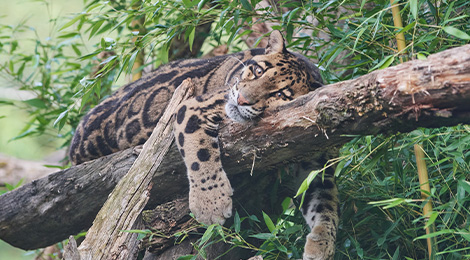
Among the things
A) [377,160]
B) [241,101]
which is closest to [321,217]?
[377,160]

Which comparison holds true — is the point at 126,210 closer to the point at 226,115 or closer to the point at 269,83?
the point at 226,115

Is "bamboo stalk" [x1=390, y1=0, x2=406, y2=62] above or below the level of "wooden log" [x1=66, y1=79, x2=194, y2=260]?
above

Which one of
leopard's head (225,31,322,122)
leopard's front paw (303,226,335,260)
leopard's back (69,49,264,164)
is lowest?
leopard's front paw (303,226,335,260)

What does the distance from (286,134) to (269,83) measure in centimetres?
44

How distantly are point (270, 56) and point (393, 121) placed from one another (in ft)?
3.71

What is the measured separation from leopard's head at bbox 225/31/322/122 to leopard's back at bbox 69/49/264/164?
1.52 feet

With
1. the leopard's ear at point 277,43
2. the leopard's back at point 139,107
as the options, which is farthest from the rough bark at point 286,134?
the leopard's ear at point 277,43

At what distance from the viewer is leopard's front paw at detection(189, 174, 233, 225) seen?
3115mm

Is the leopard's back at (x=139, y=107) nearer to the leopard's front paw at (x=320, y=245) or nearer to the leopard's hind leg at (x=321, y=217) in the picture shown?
the leopard's hind leg at (x=321, y=217)

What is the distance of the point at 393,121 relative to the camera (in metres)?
2.28

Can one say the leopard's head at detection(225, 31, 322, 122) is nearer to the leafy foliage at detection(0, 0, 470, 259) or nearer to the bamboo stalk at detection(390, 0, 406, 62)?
the leafy foliage at detection(0, 0, 470, 259)

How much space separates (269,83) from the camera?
10.0 feet

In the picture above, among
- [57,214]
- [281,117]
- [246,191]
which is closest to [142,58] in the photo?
[57,214]

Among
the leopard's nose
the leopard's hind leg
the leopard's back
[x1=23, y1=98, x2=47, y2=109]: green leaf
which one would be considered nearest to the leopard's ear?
the leopard's back
